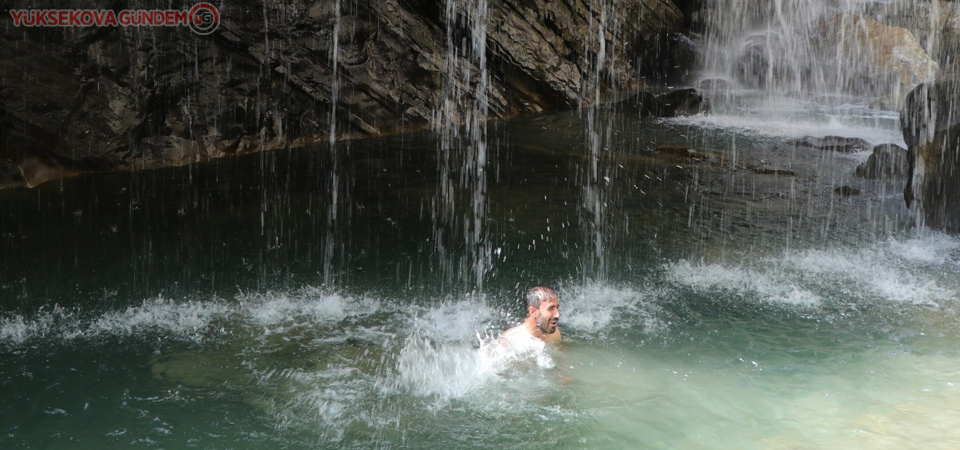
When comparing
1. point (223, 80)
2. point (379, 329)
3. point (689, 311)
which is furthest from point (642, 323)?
point (223, 80)


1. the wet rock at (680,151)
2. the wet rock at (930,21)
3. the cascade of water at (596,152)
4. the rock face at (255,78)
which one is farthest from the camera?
the wet rock at (930,21)

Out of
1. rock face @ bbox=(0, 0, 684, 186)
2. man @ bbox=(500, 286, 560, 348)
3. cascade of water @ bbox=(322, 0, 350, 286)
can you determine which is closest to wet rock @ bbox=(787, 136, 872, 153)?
rock face @ bbox=(0, 0, 684, 186)

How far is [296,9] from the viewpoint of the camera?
1473cm

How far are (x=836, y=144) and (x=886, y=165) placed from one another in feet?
8.20

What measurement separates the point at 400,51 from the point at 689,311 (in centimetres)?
1099

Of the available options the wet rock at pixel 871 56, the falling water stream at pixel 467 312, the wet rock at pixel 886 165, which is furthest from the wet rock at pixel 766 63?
the falling water stream at pixel 467 312

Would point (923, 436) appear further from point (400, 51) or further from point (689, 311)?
point (400, 51)

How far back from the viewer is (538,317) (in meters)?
5.64

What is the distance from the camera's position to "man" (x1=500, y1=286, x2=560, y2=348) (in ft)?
18.4

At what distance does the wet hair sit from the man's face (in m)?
0.03

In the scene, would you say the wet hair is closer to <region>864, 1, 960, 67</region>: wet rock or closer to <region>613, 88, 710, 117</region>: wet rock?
<region>613, 88, 710, 117</region>: wet rock

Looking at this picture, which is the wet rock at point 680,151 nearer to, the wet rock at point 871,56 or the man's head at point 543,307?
the man's head at point 543,307

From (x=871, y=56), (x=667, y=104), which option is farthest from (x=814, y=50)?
(x=667, y=104)

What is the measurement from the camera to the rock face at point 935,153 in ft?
32.1
